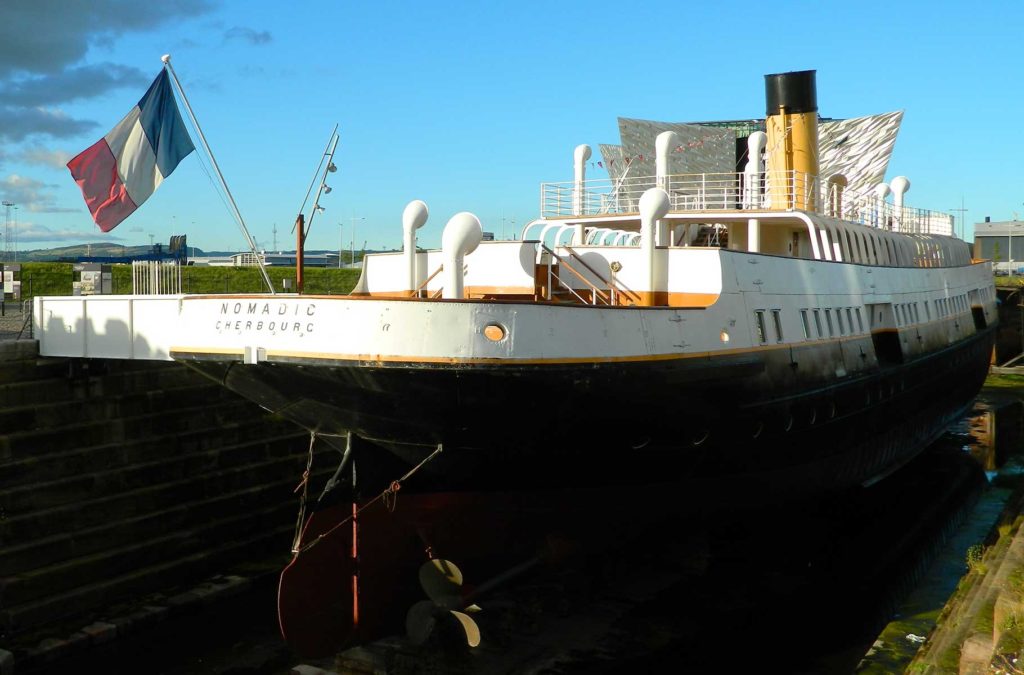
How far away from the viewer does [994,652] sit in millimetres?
8359

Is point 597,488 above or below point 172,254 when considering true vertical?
below

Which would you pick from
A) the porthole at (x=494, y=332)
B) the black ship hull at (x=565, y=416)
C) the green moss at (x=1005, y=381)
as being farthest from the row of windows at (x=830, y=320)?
the green moss at (x=1005, y=381)

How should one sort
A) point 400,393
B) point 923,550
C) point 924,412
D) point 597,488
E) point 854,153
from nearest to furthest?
point 400,393 < point 597,488 < point 923,550 < point 924,412 < point 854,153

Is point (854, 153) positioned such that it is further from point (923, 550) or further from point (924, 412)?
point (923, 550)

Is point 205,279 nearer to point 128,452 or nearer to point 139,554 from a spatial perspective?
point 128,452

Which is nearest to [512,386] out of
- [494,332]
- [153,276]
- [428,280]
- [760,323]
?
[494,332]

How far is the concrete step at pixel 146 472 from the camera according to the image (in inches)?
572

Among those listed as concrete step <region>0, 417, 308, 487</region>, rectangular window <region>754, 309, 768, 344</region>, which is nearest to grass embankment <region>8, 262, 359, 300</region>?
concrete step <region>0, 417, 308, 487</region>

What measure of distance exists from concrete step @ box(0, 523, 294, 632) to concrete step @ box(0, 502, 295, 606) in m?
0.09

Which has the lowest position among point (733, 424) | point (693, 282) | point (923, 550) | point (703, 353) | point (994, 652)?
point (923, 550)

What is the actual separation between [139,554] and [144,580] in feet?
1.49

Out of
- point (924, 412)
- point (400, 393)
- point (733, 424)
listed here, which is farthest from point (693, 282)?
point (924, 412)

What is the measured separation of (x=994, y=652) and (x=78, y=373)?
13922 mm

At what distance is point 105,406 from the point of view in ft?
52.7
